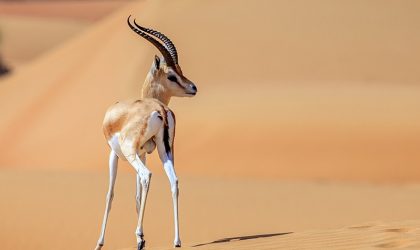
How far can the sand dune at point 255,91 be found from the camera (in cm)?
2591

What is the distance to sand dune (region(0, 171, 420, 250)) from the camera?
1523 cm

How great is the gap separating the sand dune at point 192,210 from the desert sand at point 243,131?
0.04 meters

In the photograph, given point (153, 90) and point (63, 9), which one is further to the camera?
point (63, 9)

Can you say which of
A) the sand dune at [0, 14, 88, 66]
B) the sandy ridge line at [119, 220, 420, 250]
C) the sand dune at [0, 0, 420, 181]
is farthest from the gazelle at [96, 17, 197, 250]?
the sand dune at [0, 14, 88, 66]

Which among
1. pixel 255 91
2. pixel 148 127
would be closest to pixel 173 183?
pixel 148 127

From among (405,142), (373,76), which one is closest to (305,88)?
(373,76)

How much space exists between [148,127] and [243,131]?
16.6 metres

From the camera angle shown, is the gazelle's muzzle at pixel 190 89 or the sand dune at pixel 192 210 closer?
the gazelle's muzzle at pixel 190 89

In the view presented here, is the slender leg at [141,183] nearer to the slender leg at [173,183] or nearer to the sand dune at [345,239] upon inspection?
the slender leg at [173,183]

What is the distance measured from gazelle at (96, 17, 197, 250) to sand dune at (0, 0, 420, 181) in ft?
45.3

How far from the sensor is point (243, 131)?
88.8 ft

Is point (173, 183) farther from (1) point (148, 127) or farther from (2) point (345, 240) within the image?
(2) point (345, 240)

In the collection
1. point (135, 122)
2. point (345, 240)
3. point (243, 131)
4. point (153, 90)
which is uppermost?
point (243, 131)

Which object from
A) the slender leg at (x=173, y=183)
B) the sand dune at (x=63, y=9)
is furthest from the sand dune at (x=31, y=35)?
the slender leg at (x=173, y=183)
